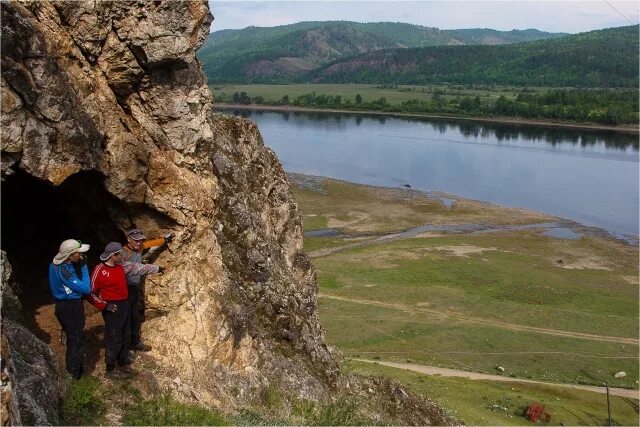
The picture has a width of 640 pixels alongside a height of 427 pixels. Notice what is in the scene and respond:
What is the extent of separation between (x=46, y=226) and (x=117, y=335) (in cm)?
663

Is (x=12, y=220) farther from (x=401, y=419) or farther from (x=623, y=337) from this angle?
(x=623, y=337)

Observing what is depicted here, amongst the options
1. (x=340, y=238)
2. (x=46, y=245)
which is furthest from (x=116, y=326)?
(x=340, y=238)

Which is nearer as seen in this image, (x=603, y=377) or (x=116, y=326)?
(x=116, y=326)

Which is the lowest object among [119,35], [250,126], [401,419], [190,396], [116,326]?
[401,419]

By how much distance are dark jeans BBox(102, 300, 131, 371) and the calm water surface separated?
7683cm

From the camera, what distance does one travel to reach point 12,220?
57.9 ft

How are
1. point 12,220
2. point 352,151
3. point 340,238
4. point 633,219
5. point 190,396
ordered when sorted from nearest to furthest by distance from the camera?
point 190,396
point 12,220
point 340,238
point 633,219
point 352,151

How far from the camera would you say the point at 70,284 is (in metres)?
11.4

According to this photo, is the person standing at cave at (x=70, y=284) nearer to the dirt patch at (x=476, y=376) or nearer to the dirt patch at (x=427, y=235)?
the dirt patch at (x=476, y=376)

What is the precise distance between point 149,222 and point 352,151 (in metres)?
121

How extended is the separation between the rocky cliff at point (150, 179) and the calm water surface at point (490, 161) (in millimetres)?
71656

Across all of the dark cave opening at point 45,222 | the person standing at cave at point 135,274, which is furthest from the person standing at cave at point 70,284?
the dark cave opening at point 45,222

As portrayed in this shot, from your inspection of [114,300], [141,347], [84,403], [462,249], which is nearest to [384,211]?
[462,249]

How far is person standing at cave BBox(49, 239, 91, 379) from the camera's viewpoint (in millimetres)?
11234
